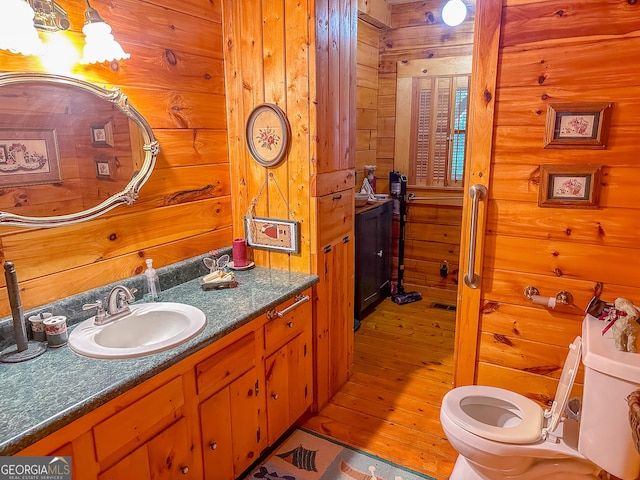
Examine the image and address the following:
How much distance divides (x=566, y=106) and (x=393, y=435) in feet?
5.66

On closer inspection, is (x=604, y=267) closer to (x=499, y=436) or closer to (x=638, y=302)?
(x=638, y=302)

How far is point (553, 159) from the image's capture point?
5.65 ft

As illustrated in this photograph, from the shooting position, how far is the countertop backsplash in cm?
146

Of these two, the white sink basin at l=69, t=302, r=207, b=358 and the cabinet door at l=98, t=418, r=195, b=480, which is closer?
the cabinet door at l=98, t=418, r=195, b=480

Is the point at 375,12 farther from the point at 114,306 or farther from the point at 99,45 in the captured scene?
the point at 114,306

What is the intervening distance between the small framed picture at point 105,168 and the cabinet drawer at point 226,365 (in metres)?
0.83

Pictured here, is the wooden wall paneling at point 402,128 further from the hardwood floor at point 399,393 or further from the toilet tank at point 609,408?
the toilet tank at point 609,408

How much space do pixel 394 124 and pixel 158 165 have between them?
2.65 m

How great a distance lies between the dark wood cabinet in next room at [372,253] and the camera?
133 inches

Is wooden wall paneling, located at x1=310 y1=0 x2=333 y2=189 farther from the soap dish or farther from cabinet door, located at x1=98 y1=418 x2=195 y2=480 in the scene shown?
cabinet door, located at x1=98 y1=418 x2=195 y2=480

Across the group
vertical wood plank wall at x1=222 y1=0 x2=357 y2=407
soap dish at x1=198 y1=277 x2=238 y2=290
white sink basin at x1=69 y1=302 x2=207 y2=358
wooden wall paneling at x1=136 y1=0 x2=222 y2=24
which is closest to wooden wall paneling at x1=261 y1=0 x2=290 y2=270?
vertical wood plank wall at x1=222 y1=0 x2=357 y2=407

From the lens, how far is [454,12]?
3244 millimetres

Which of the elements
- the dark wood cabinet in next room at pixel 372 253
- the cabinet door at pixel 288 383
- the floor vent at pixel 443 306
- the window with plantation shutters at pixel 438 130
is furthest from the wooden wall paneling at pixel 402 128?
the cabinet door at pixel 288 383

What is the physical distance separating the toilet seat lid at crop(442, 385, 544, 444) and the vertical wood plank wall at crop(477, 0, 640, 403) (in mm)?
143
